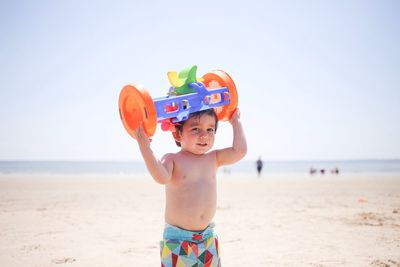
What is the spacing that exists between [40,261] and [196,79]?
325cm

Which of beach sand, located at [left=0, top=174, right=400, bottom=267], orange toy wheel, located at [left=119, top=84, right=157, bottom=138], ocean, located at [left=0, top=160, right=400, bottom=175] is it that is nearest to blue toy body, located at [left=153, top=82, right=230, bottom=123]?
orange toy wheel, located at [left=119, top=84, right=157, bottom=138]

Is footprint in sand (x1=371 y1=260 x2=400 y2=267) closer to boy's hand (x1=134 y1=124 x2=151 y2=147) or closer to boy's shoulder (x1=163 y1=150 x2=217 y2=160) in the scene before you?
boy's shoulder (x1=163 y1=150 x2=217 y2=160)

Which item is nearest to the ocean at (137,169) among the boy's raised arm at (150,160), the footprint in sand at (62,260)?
the footprint in sand at (62,260)

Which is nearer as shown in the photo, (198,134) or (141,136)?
(141,136)

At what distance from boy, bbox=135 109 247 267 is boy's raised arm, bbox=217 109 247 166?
13 centimetres

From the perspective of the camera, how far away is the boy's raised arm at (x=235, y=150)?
2906mm

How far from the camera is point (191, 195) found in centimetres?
264

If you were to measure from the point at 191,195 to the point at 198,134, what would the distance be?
491 mm

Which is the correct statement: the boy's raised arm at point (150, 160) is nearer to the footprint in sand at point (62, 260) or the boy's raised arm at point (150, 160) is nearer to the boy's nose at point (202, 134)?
the boy's nose at point (202, 134)

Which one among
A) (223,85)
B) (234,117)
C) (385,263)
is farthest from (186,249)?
(385,263)

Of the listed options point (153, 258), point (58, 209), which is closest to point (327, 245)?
point (153, 258)

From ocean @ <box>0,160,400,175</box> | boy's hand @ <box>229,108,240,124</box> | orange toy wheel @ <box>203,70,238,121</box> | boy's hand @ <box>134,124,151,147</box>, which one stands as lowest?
ocean @ <box>0,160,400,175</box>

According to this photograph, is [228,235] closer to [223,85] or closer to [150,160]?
[223,85]

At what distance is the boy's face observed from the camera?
106 inches
